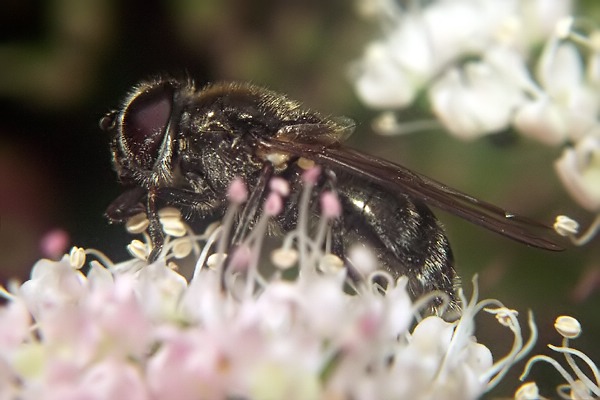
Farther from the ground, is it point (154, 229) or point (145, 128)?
point (145, 128)

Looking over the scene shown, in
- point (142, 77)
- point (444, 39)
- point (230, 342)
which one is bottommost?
point (142, 77)

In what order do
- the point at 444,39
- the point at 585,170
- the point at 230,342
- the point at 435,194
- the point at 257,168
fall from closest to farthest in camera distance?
the point at 230,342
the point at 435,194
the point at 257,168
the point at 585,170
the point at 444,39

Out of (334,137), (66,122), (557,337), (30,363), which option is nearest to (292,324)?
(30,363)

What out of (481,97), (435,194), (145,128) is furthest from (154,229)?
(481,97)

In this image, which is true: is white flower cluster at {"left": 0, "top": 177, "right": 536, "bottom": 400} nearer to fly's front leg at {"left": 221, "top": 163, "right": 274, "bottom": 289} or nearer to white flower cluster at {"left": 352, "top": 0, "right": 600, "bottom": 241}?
fly's front leg at {"left": 221, "top": 163, "right": 274, "bottom": 289}

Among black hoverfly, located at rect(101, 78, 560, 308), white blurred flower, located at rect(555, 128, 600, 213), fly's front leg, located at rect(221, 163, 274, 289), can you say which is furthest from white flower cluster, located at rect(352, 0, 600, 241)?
fly's front leg, located at rect(221, 163, 274, 289)

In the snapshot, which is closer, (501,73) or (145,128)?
(145,128)

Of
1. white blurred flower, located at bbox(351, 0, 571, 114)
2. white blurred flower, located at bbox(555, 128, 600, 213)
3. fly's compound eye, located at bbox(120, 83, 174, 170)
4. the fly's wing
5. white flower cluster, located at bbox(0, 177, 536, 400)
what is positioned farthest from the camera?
white blurred flower, located at bbox(351, 0, 571, 114)

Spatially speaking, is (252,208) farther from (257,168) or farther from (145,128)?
(145,128)
